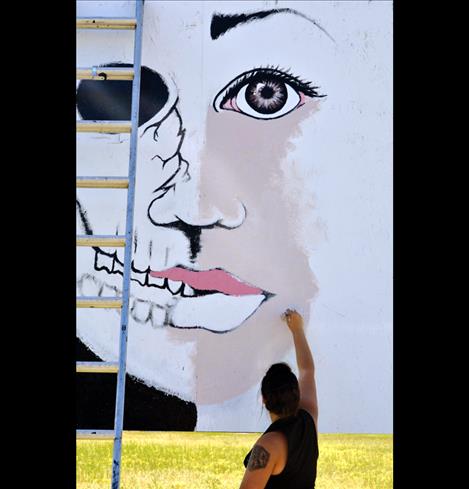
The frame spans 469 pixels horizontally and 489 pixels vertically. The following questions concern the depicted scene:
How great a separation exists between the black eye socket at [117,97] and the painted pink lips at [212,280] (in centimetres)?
77

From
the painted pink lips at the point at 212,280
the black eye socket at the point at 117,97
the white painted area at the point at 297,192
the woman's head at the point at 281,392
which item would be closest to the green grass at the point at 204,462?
the white painted area at the point at 297,192

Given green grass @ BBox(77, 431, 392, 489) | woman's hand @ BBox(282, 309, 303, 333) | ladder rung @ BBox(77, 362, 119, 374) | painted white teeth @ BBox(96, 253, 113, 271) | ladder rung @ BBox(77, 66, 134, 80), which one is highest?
ladder rung @ BBox(77, 66, 134, 80)

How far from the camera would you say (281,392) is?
3840 mm

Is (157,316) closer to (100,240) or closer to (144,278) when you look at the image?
(144,278)

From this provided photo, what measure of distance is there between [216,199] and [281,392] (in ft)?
3.58

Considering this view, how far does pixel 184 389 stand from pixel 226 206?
929 mm

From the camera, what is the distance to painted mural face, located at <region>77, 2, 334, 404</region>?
4.43 m

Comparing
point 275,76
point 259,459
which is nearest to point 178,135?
point 275,76

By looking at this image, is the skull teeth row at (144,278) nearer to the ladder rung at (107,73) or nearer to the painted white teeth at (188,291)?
the painted white teeth at (188,291)

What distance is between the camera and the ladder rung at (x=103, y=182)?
410cm

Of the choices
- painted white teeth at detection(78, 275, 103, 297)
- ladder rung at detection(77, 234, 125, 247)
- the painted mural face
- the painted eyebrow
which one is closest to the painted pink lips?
the painted mural face

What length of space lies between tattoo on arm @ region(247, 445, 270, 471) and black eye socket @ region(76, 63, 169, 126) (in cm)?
177

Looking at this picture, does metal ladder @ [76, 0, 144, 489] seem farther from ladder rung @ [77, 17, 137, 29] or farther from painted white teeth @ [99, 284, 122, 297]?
painted white teeth @ [99, 284, 122, 297]
